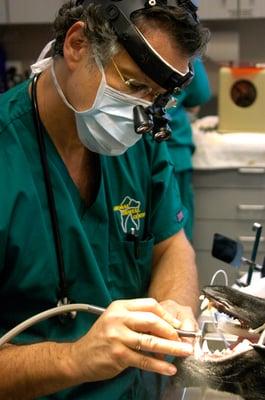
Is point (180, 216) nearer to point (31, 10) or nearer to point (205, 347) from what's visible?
point (205, 347)

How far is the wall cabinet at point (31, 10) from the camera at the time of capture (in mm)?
3127

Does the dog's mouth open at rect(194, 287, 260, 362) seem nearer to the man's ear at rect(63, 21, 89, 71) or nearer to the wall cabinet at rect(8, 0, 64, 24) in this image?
the man's ear at rect(63, 21, 89, 71)

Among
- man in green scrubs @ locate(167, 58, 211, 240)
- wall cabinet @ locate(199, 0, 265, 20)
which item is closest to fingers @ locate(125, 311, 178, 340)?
man in green scrubs @ locate(167, 58, 211, 240)

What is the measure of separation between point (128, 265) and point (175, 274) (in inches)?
5.2

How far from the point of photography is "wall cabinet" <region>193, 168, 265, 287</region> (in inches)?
111

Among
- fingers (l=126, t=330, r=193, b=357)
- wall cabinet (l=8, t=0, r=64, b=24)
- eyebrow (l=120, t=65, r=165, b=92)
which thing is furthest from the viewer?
wall cabinet (l=8, t=0, r=64, b=24)

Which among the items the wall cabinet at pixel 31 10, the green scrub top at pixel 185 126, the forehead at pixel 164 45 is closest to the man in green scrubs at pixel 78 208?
the forehead at pixel 164 45

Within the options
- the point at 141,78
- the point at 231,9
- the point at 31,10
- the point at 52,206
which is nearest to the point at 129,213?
the point at 52,206

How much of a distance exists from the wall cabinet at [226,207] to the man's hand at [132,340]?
1823 mm

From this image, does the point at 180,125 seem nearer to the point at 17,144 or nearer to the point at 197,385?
the point at 17,144

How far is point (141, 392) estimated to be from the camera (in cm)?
125

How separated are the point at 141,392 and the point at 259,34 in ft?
8.17

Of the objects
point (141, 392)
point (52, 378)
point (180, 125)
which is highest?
point (180, 125)

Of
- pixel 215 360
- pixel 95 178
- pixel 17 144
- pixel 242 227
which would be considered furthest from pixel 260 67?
pixel 215 360
